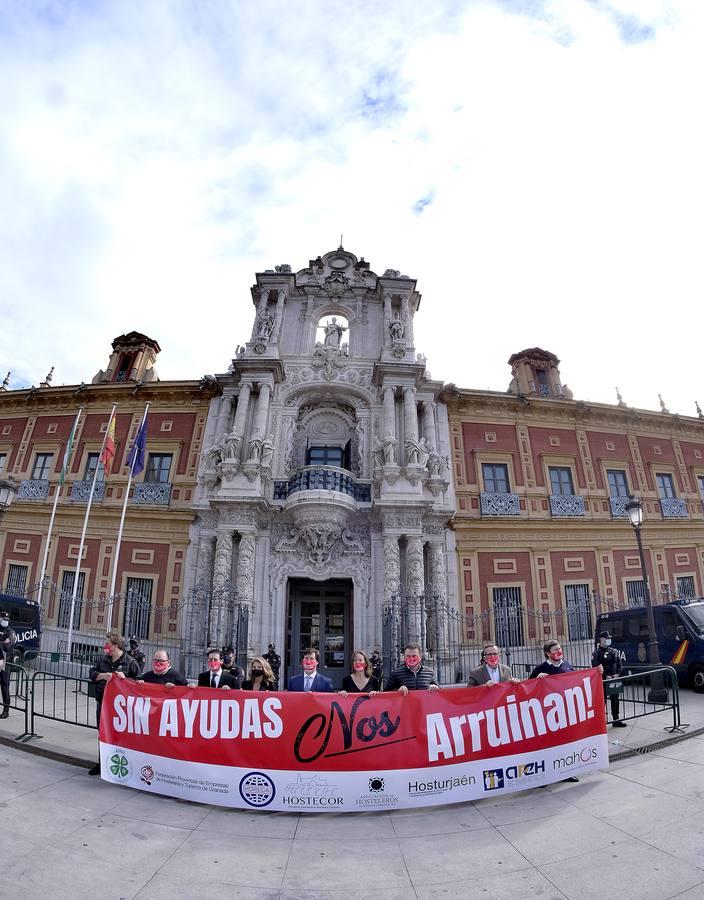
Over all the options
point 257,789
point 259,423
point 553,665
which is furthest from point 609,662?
point 259,423

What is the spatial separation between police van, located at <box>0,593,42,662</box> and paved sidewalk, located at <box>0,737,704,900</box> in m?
11.8

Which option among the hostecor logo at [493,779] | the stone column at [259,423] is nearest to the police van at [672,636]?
the hostecor logo at [493,779]

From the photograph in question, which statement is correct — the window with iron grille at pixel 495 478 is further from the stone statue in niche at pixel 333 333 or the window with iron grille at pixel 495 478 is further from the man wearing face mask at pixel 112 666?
the man wearing face mask at pixel 112 666

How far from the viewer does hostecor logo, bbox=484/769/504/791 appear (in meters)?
5.37

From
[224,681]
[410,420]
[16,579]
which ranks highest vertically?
[410,420]

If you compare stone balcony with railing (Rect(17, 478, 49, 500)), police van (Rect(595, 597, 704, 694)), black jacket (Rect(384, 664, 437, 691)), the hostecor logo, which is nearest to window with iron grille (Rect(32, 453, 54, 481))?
stone balcony with railing (Rect(17, 478, 49, 500))

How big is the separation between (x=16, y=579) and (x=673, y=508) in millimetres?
27690

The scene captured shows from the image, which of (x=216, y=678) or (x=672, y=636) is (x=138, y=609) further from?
(x=672, y=636)

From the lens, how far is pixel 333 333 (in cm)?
2030

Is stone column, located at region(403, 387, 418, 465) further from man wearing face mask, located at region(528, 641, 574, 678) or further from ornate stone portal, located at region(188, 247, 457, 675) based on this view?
man wearing face mask, located at region(528, 641, 574, 678)

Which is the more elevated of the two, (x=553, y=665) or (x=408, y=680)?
(x=553, y=665)

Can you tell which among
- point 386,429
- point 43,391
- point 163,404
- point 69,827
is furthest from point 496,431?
point 43,391

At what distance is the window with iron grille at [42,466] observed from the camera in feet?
66.2

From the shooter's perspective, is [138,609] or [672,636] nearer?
[672,636]
